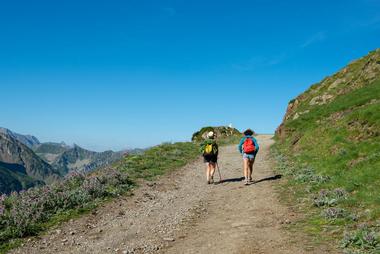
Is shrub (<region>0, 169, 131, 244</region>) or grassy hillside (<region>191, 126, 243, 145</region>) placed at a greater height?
grassy hillside (<region>191, 126, 243, 145</region>)

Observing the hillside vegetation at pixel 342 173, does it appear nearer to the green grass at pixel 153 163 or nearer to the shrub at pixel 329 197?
the shrub at pixel 329 197

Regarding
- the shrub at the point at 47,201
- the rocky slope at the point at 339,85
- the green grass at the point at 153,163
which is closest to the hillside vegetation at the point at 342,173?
the rocky slope at the point at 339,85

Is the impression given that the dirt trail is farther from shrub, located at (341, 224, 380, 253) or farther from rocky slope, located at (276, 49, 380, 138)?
rocky slope, located at (276, 49, 380, 138)

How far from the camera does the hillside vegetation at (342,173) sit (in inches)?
416

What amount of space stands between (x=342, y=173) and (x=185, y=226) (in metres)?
8.08

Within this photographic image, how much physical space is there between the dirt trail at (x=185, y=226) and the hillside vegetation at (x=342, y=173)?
1.03 meters

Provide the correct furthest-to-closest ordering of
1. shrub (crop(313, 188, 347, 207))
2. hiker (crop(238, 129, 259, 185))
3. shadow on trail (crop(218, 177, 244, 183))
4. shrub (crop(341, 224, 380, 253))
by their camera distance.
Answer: shadow on trail (crop(218, 177, 244, 183))
hiker (crop(238, 129, 259, 185))
shrub (crop(313, 188, 347, 207))
shrub (crop(341, 224, 380, 253))

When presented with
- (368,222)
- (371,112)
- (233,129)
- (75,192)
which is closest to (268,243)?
(368,222)

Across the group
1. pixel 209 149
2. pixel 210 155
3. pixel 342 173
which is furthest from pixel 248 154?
pixel 342 173

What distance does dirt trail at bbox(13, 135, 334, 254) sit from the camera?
10.3 metres

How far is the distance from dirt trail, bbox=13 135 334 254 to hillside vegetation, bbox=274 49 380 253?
1.03 meters

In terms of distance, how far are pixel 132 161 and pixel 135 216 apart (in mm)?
15075

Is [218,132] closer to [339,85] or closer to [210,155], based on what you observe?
[339,85]

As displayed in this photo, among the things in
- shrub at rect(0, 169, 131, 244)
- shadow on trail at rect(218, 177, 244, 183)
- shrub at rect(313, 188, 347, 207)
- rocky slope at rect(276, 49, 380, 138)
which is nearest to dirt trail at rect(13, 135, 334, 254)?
shrub at rect(0, 169, 131, 244)
